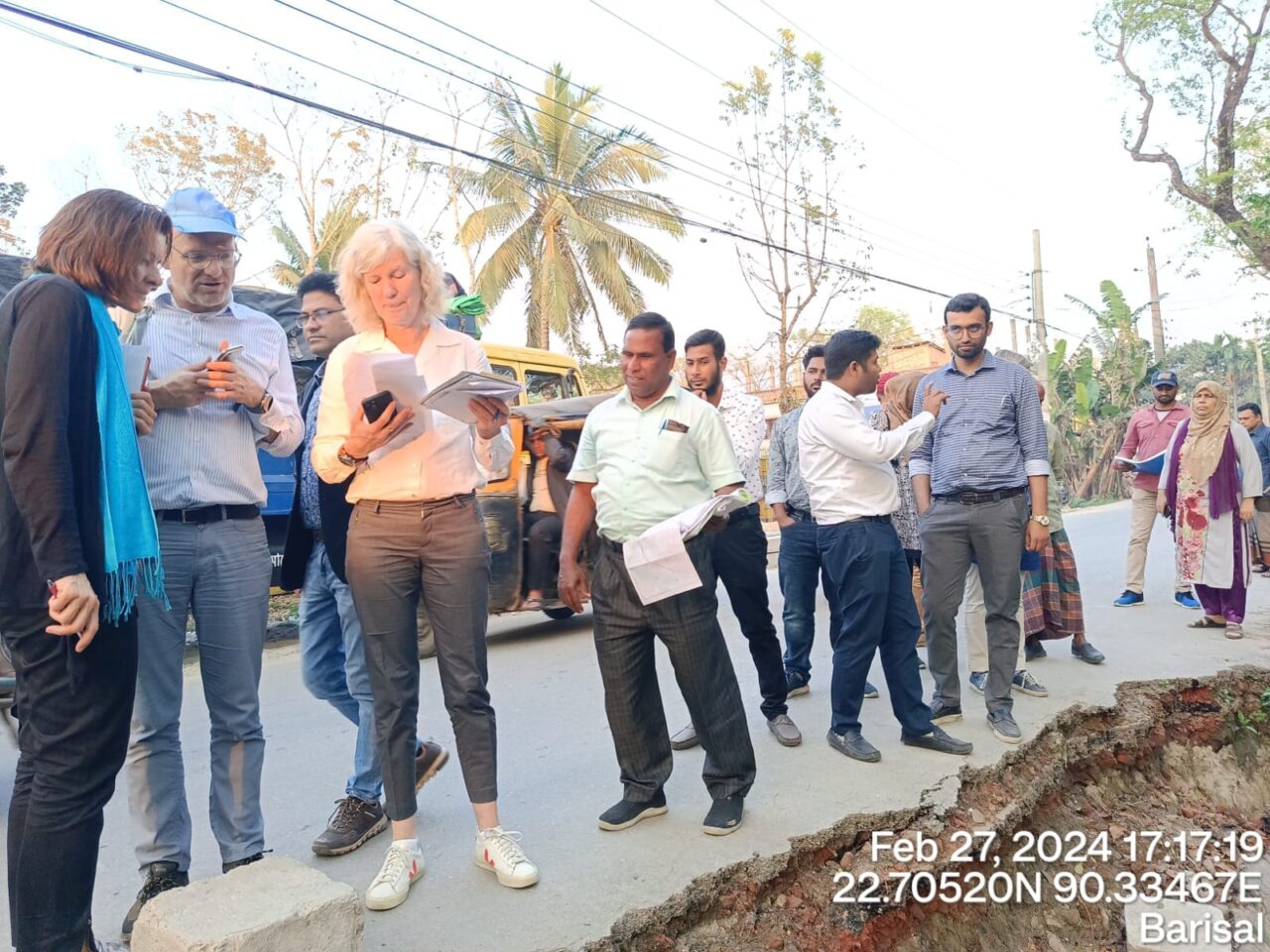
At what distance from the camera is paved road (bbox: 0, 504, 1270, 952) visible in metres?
2.76

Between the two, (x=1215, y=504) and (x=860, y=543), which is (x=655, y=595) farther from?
(x=1215, y=504)

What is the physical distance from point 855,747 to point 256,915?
258 centimetres

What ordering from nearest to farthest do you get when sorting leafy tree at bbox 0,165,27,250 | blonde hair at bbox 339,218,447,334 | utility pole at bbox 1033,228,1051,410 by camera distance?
blonde hair at bbox 339,218,447,334
leafy tree at bbox 0,165,27,250
utility pole at bbox 1033,228,1051,410

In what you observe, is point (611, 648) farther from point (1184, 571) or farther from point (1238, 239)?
point (1238, 239)

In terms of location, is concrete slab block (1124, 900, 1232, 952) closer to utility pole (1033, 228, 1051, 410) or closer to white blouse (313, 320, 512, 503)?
white blouse (313, 320, 512, 503)

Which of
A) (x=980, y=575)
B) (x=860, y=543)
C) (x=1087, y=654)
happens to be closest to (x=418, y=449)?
(x=860, y=543)

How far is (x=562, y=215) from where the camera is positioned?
19406 millimetres

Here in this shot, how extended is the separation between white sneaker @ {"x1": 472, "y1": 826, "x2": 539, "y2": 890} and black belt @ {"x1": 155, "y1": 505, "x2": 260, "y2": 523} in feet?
4.06

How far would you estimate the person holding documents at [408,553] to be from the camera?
112 inches

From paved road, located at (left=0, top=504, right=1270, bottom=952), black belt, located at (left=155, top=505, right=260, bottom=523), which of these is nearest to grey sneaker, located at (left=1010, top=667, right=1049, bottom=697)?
paved road, located at (left=0, top=504, right=1270, bottom=952)

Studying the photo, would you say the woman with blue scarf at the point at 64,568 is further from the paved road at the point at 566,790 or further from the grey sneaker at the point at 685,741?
the grey sneaker at the point at 685,741

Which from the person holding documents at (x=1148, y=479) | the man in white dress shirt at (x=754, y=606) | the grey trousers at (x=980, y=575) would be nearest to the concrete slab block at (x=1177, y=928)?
the grey trousers at (x=980, y=575)

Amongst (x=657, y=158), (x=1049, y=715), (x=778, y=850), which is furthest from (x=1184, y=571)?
(x=657, y=158)

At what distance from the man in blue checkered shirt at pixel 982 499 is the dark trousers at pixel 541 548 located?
123 inches
